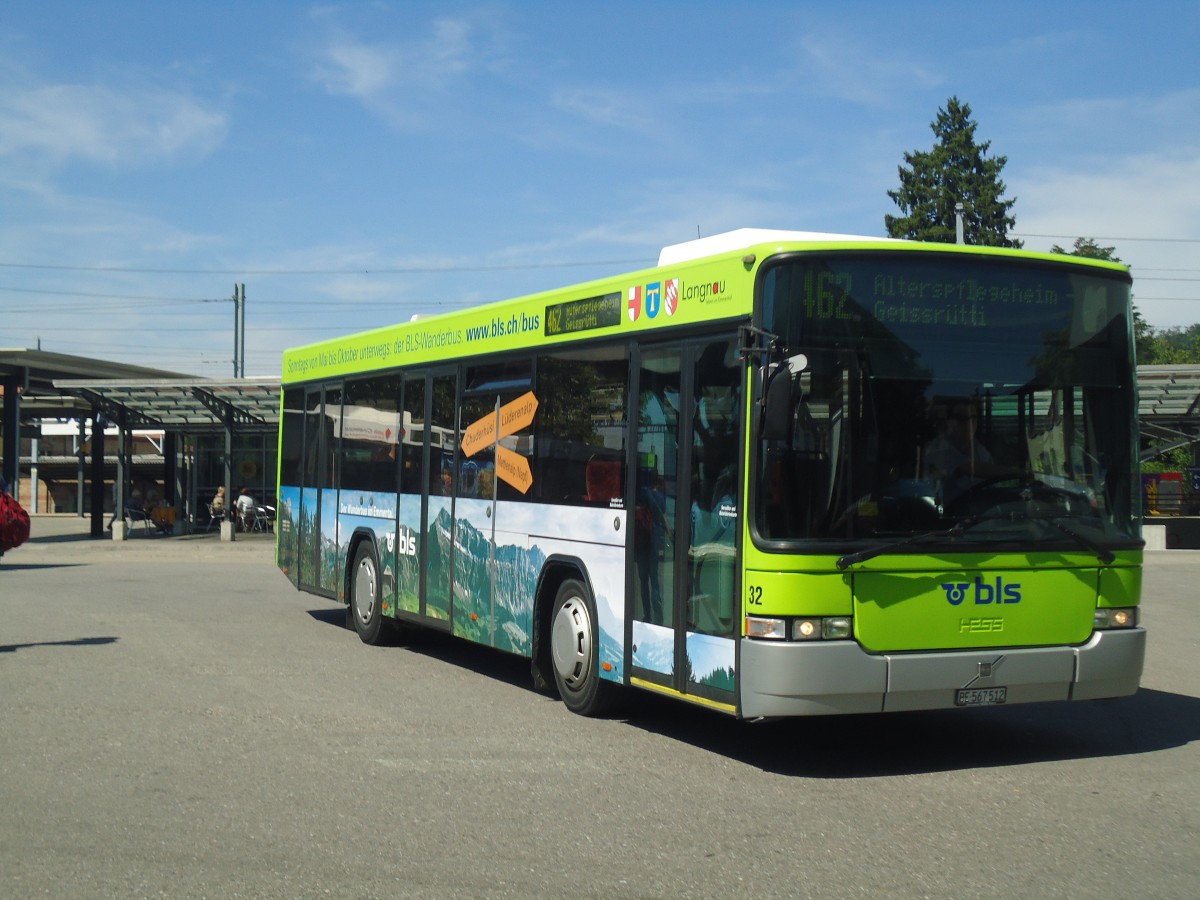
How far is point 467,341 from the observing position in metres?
11.7

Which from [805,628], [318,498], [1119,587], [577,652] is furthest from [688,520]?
[318,498]

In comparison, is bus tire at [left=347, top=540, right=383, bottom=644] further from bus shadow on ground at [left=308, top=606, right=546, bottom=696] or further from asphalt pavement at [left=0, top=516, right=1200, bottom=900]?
asphalt pavement at [left=0, top=516, right=1200, bottom=900]

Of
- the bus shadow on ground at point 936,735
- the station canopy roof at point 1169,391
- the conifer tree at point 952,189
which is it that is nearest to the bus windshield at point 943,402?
the bus shadow on ground at point 936,735

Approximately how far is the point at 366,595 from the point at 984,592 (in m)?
7.62

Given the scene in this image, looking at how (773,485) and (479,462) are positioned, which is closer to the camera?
(773,485)

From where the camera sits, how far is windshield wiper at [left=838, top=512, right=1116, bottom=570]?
755 cm

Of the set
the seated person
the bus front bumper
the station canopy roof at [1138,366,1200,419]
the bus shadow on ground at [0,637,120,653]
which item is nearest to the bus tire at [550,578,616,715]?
the bus front bumper

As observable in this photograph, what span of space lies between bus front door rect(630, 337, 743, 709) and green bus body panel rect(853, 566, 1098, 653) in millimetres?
800

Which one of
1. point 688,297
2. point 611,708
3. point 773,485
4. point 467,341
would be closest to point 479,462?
point 467,341

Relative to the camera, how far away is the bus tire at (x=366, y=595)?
13.7m

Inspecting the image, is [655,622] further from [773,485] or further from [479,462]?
[479,462]

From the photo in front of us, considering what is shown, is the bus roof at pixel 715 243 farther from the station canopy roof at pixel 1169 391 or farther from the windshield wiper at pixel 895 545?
the station canopy roof at pixel 1169 391

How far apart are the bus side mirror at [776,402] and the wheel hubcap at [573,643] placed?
2.67 meters

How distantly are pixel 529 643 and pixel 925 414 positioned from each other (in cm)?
389
